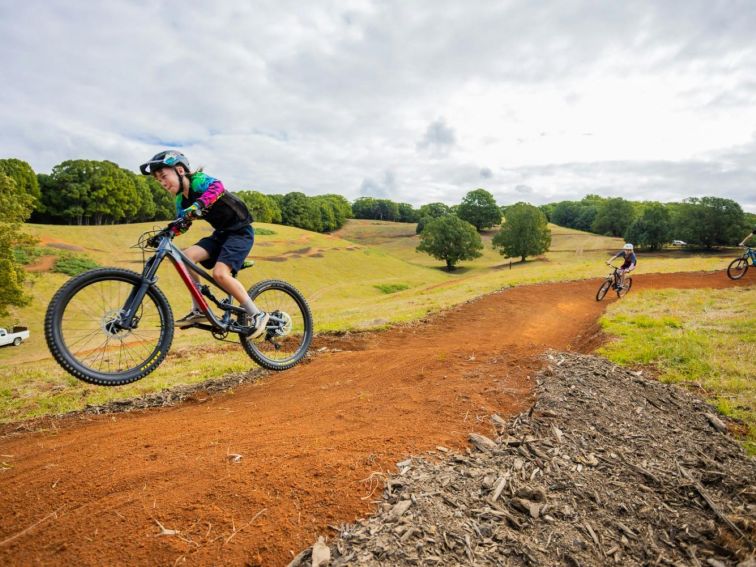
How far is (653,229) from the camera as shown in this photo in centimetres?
8688

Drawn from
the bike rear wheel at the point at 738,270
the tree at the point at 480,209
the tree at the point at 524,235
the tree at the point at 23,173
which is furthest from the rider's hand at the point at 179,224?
the tree at the point at 480,209

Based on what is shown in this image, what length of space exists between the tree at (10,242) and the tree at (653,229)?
337 ft

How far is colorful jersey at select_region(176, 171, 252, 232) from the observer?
248 inches

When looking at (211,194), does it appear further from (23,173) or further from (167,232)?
(23,173)

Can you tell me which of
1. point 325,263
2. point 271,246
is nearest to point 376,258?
point 325,263

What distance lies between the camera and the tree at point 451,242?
307ft

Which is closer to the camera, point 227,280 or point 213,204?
point 213,204

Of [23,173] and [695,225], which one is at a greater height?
[23,173]

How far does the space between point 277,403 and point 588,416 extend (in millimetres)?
4876

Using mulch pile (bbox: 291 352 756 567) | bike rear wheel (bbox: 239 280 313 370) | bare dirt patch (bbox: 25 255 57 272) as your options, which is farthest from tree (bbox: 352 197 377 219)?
mulch pile (bbox: 291 352 756 567)

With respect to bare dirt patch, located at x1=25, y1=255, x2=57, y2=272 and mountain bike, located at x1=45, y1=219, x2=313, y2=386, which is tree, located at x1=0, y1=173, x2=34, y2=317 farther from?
mountain bike, located at x1=45, y1=219, x2=313, y2=386

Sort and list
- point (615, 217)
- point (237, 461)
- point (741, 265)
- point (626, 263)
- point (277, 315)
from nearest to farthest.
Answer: point (237, 461) → point (277, 315) → point (626, 263) → point (741, 265) → point (615, 217)

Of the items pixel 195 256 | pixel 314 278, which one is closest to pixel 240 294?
pixel 195 256

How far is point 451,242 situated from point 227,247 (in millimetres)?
89664
